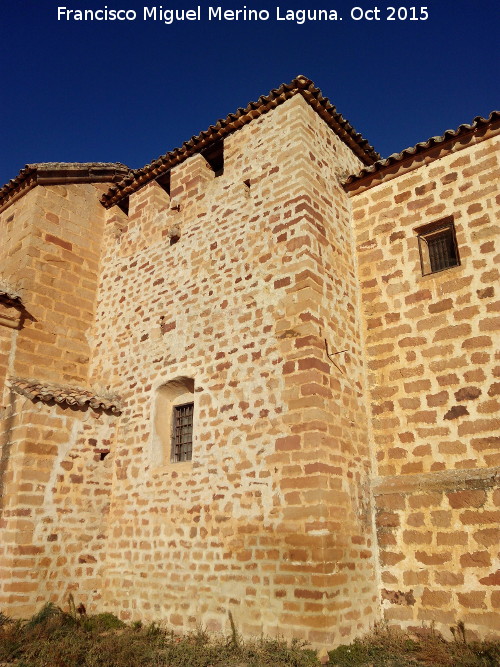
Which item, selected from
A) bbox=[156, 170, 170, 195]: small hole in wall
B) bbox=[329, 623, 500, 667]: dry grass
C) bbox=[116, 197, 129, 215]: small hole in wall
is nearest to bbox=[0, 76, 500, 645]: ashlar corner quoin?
bbox=[329, 623, 500, 667]: dry grass

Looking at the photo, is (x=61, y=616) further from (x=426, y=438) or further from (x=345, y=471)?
(x=426, y=438)

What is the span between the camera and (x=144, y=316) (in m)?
9.37

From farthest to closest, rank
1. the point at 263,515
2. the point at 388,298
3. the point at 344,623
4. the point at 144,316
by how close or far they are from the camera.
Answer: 1. the point at 144,316
2. the point at 388,298
3. the point at 263,515
4. the point at 344,623

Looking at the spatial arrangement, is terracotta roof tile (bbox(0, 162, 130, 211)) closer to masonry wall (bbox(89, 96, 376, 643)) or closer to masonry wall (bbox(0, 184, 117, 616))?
masonry wall (bbox(0, 184, 117, 616))

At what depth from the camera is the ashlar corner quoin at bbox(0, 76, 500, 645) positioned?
636 centimetres

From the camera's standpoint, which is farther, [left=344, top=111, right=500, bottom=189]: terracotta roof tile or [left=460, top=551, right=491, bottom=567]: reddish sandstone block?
[left=344, top=111, right=500, bottom=189]: terracotta roof tile

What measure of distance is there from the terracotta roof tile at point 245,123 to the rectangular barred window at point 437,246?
253 centimetres

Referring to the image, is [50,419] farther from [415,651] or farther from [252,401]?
[415,651]

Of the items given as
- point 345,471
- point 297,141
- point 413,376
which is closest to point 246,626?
point 345,471

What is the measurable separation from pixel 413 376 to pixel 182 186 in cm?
516

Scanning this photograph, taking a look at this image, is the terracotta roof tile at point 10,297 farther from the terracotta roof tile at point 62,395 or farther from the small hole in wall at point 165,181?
the small hole in wall at point 165,181

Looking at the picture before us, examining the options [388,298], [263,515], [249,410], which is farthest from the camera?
[388,298]

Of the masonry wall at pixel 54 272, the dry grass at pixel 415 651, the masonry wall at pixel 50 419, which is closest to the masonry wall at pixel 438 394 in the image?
the dry grass at pixel 415 651

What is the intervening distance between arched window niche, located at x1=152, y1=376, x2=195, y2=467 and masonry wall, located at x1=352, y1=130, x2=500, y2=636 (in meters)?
2.64
